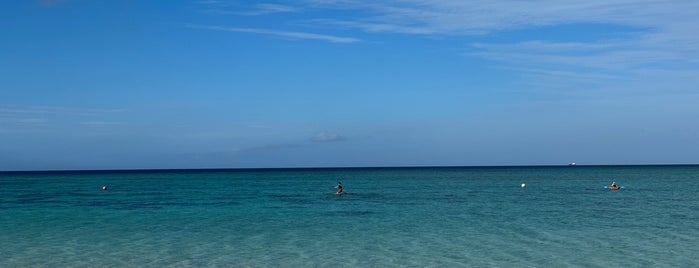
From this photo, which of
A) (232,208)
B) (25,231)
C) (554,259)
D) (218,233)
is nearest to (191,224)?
(218,233)

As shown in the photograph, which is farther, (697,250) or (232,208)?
(232,208)

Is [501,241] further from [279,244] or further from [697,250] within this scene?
[279,244]

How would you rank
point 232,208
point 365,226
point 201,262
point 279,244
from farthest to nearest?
point 232,208 < point 365,226 < point 279,244 < point 201,262

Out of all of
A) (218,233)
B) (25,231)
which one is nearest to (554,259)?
(218,233)

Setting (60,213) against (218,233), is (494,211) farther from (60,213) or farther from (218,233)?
(60,213)

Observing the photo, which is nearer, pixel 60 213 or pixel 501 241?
pixel 501 241

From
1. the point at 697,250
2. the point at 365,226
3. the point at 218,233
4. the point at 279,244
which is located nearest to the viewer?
the point at 697,250

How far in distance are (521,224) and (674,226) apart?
7.70 meters

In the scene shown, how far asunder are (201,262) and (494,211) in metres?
25.0

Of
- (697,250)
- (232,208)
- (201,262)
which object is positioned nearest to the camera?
(201,262)

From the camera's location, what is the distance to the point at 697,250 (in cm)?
2628

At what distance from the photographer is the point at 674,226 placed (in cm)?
3447

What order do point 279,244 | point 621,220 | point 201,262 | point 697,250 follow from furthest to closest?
1. point 621,220
2. point 279,244
3. point 697,250
4. point 201,262

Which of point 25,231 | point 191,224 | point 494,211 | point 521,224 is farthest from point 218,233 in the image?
point 494,211
